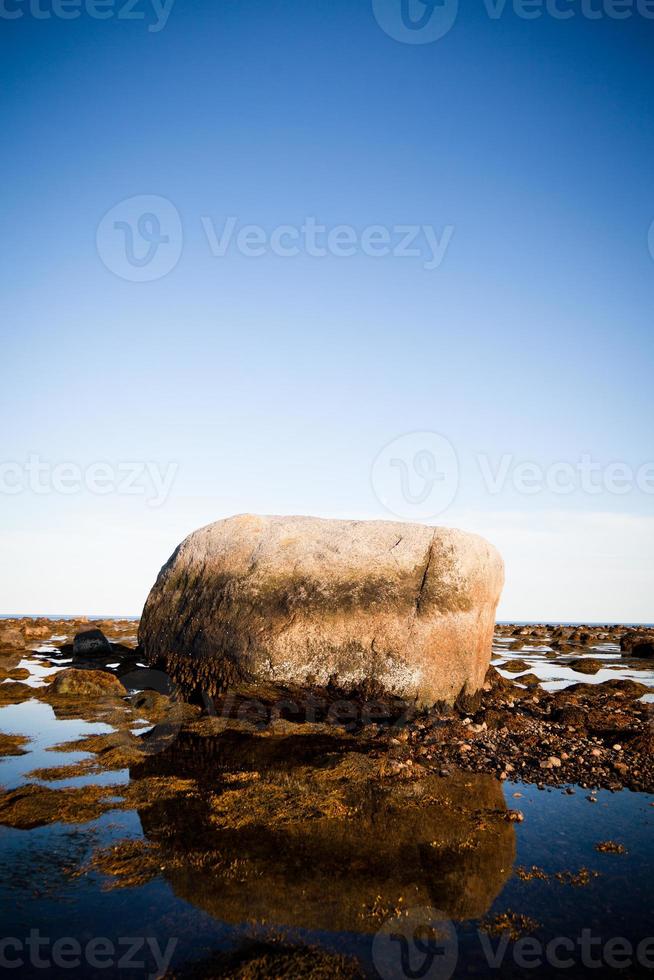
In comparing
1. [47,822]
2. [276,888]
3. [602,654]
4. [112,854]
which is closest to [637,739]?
[276,888]

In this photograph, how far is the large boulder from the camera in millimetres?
13469

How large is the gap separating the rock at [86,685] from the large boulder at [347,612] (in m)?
1.62

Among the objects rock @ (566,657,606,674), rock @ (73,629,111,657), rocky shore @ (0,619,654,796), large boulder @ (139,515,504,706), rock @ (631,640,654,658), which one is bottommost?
rock @ (73,629,111,657)

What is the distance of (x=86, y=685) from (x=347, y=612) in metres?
7.42

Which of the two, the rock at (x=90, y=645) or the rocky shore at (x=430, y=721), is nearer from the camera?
the rocky shore at (x=430, y=721)

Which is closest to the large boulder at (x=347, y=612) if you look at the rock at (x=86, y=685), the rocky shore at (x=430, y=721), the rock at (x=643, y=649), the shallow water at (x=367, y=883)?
the rocky shore at (x=430, y=721)

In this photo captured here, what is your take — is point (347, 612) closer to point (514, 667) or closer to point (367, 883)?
point (367, 883)

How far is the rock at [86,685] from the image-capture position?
50.0 feet

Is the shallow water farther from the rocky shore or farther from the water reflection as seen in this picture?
the rocky shore

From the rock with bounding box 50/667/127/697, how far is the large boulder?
162 cm

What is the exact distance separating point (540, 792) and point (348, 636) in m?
5.91

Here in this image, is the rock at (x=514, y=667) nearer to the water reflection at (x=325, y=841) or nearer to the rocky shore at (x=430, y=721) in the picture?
the rocky shore at (x=430, y=721)

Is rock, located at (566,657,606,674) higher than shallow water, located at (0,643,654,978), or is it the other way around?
shallow water, located at (0,643,654,978)

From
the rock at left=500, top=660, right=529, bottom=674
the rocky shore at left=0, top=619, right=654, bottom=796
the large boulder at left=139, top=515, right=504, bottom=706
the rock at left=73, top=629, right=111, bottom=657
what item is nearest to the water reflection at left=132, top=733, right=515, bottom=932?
the rocky shore at left=0, top=619, right=654, bottom=796
